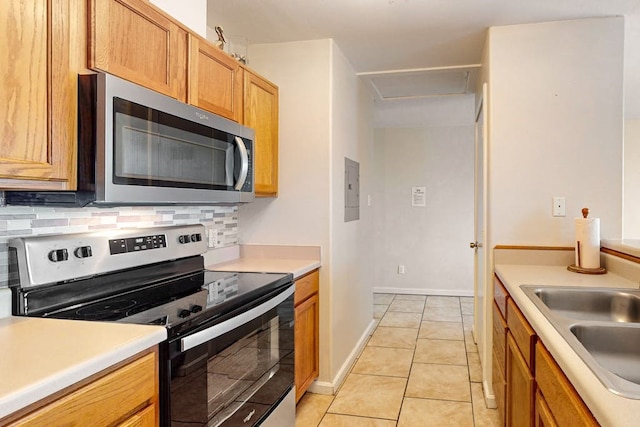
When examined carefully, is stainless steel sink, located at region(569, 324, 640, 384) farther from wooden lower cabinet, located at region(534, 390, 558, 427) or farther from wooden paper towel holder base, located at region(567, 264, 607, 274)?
wooden paper towel holder base, located at region(567, 264, 607, 274)

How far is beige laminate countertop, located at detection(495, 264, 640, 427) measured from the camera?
81 cm

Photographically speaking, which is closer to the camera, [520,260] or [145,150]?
[145,150]

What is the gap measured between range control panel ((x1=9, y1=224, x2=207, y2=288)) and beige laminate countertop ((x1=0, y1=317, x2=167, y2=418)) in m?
0.17

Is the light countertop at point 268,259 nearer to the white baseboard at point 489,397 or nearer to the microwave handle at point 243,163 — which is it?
the microwave handle at point 243,163

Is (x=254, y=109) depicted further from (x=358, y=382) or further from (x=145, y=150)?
(x=358, y=382)

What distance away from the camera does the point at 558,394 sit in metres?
1.17

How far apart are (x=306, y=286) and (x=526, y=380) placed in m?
1.35

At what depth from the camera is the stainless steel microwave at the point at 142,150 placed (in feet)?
4.69

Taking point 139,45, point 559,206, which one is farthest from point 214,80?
point 559,206

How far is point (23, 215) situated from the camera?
1.54 meters

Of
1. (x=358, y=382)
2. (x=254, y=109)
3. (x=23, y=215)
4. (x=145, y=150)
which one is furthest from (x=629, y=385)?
(x=358, y=382)

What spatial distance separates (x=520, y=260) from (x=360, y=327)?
5.28ft

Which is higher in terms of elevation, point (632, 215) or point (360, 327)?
point (632, 215)

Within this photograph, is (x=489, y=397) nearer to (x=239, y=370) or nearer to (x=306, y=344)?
(x=306, y=344)
